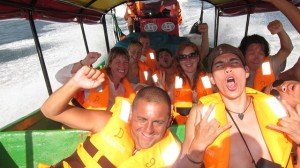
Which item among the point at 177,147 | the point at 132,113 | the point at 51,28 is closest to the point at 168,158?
the point at 177,147

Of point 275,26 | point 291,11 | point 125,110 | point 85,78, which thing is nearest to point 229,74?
point 125,110

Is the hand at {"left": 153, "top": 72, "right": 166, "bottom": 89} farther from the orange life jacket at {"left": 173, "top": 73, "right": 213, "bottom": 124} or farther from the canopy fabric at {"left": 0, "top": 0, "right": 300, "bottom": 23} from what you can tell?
the canopy fabric at {"left": 0, "top": 0, "right": 300, "bottom": 23}

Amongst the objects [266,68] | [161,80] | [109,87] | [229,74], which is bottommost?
[161,80]

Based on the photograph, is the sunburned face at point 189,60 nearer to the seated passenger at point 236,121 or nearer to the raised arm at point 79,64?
the raised arm at point 79,64

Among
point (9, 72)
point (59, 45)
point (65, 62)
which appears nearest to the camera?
point (9, 72)

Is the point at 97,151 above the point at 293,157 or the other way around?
above

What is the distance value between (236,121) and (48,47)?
1550cm

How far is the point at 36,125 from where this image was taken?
334 cm

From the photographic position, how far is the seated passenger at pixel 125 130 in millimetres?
1948

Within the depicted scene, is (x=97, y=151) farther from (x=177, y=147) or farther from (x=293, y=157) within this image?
(x=293, y=157)

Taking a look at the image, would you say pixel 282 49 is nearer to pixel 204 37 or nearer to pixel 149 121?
pixel 204 37

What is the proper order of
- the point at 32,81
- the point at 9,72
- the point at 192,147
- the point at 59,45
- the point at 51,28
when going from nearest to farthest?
the point at 192,147, the point at 32,81, the point at 9,72, the point at 59,45, the point at 51,28

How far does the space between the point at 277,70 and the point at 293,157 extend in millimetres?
1789

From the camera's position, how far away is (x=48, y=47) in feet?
53.6
